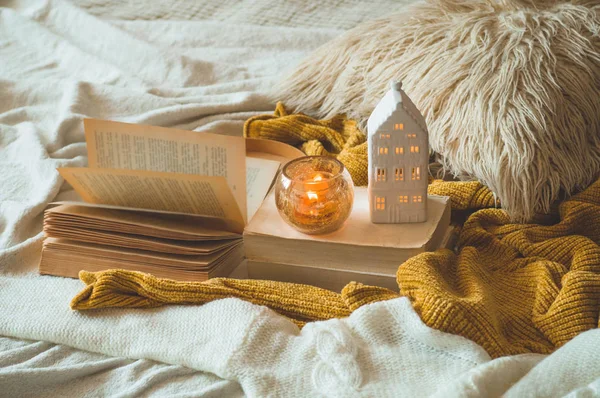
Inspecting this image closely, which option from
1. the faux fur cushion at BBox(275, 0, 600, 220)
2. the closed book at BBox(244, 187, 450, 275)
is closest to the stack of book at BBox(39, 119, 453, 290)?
the closed book at BBox(244, 187, 450, 275)

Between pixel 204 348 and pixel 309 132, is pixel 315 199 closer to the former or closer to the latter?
pixel 204 348

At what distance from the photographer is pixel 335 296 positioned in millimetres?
758

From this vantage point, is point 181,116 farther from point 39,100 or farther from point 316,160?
point 316,160

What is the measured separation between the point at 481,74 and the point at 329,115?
0.29 metres

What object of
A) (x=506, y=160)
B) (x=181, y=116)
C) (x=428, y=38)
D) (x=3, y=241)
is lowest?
(x=3, y=241)

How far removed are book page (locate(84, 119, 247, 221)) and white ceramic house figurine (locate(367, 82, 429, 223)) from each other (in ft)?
0.56

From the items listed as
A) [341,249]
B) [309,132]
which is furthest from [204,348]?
[309,132]

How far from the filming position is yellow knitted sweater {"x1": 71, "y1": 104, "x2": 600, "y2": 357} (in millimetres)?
688

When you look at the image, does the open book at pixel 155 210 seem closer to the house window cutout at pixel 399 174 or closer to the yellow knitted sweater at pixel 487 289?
the yellow knitted sweater at pixel 487 289

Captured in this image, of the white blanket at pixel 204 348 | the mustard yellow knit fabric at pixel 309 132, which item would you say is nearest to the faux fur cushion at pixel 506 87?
the mustard yellow knit fabric at pixel 309 132

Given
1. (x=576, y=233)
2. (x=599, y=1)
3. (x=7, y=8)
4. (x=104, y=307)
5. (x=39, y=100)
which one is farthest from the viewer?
(x=7, y=8)

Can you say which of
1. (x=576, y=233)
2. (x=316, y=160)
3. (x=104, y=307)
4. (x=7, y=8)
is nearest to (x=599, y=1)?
(x=576, y=233)

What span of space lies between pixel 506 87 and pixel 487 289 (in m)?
0.31

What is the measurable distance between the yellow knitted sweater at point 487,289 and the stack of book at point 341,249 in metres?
0.04
